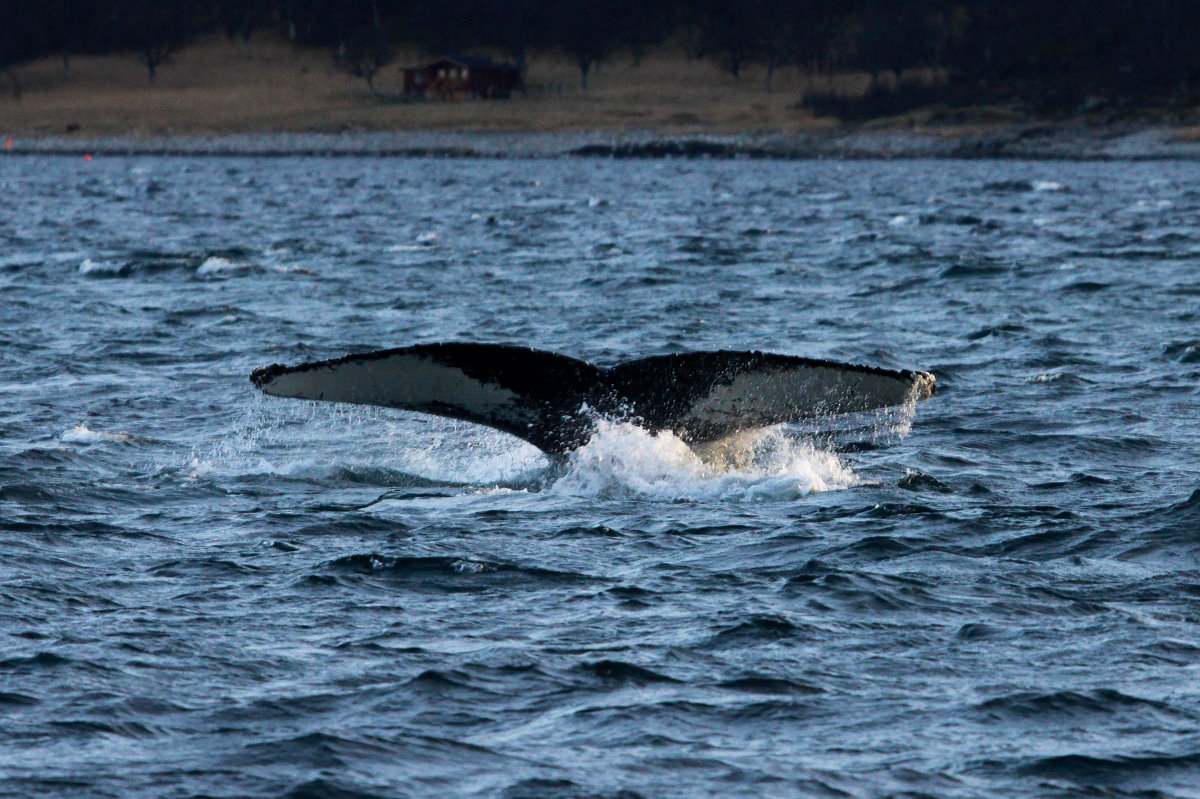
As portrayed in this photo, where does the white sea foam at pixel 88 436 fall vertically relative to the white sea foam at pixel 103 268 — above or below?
above

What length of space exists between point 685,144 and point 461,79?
29.7 m

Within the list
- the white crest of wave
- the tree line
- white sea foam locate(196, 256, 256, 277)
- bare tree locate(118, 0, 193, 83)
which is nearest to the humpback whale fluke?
the white crest of wave

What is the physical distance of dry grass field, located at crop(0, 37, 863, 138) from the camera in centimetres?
10838

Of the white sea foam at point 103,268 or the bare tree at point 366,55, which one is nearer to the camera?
the white sea foam at point 103,268

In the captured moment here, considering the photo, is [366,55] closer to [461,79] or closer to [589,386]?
[461,79]

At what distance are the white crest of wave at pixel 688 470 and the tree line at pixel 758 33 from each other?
295 feet

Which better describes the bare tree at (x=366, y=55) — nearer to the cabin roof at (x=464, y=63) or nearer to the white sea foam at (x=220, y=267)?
the cabin roof at (x=464, y=63)

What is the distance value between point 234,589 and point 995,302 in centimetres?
1564

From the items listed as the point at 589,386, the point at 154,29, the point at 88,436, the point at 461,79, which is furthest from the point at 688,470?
the point at 154,29

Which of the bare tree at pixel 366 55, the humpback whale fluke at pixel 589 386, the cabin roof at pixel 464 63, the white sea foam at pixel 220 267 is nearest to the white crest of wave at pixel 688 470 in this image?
the humpback whale fluke at pixel 589 386

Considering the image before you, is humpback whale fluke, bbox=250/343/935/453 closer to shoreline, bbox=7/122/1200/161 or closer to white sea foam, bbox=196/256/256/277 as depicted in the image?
white sea foam, bbox=196/256/256/277

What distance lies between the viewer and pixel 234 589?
8094 mm

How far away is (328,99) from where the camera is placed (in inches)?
4754

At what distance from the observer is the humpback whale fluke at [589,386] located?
805cm
